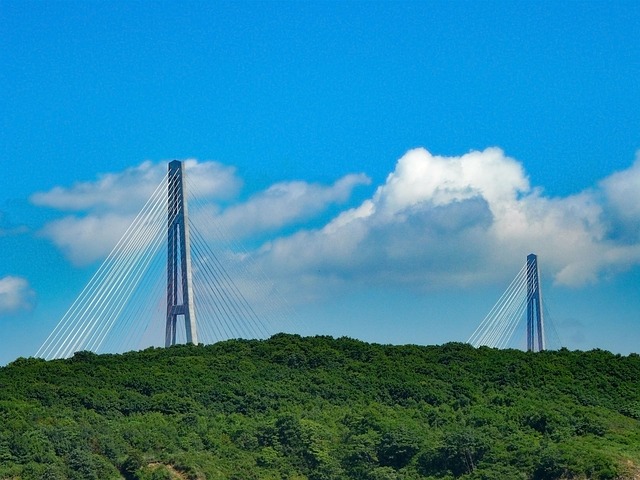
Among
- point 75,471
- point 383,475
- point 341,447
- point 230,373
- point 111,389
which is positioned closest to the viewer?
point 75,471

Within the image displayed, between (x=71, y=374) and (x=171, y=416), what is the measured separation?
6.71 metres

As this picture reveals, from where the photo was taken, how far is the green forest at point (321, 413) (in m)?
38.6

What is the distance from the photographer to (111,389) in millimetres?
47000

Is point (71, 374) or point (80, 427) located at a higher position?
point (71, 374)

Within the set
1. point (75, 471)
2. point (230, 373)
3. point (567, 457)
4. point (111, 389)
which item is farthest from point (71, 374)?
point (567, 457)

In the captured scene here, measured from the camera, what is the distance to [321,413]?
150 feet

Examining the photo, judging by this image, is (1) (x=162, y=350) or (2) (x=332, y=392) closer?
(2) (x=332, y=392)

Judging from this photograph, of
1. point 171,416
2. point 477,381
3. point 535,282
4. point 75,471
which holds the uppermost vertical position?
point 535,282

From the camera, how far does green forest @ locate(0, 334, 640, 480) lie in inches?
1519

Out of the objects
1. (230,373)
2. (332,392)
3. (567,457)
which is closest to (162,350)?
(230,373)

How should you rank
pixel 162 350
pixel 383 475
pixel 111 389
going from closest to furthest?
pixel 383 475 < pixel 111 389 < pixel 162 350

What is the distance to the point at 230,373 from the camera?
50.3m

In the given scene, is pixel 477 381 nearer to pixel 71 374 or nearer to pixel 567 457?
pixel 567 457

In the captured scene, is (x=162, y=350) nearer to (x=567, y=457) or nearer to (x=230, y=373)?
(x=230, y=373)
